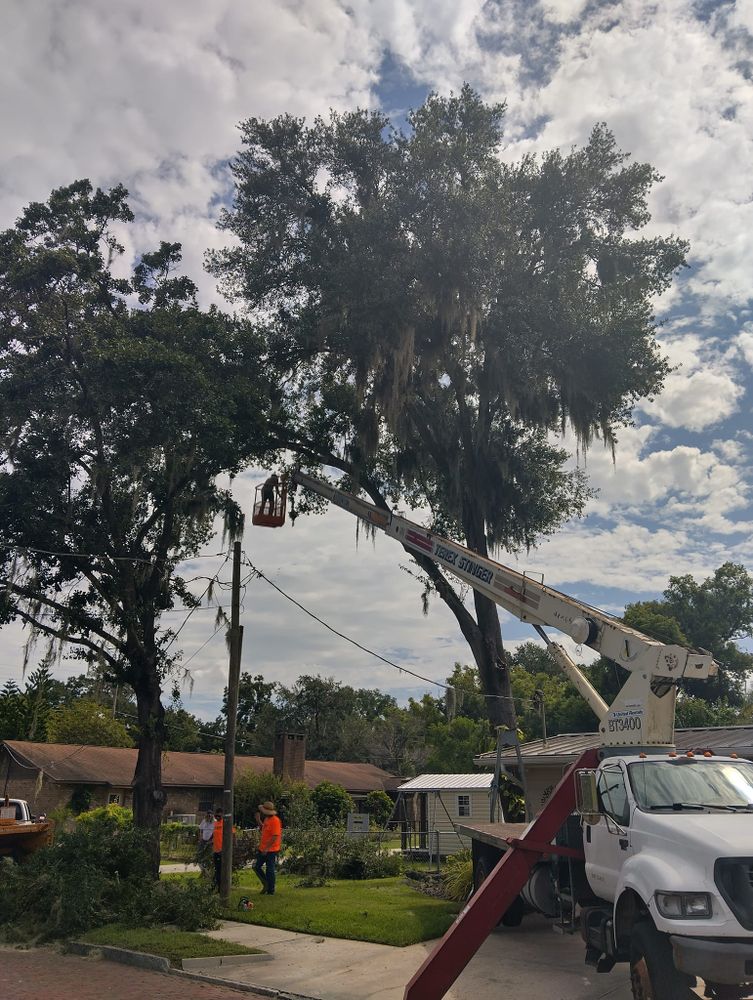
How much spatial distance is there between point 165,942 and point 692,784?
7899mm

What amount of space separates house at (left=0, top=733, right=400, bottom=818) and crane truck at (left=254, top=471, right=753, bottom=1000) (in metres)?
28.1

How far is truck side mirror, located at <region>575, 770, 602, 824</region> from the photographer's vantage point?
8984 mm

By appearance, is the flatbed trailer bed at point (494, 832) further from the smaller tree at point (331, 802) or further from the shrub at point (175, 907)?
the smaller tree at point (331, 802)

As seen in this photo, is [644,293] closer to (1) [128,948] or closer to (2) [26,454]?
(2) [26,454]

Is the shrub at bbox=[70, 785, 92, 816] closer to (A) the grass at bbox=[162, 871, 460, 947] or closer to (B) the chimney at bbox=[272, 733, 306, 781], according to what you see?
(B) the chimney at bbox=[272, 733, 306, 781]

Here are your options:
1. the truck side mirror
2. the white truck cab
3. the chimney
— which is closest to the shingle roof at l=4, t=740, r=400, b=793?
the chimney

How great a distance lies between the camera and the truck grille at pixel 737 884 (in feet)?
22.0

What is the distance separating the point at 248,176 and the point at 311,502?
32.0 feet

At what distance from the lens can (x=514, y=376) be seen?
22.1m

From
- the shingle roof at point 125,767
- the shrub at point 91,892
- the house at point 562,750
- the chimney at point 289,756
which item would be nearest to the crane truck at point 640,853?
the house at point 562,750

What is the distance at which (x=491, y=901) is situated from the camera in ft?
29.4

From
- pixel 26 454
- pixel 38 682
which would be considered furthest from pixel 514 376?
pixel 38 682

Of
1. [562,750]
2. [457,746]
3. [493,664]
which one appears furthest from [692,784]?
[457,746]

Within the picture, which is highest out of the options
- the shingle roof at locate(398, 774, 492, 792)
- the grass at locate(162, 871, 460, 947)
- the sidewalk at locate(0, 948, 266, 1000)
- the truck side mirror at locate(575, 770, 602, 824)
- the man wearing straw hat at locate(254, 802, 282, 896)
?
the shingle roof at locate(398, 774, 492, 792)
